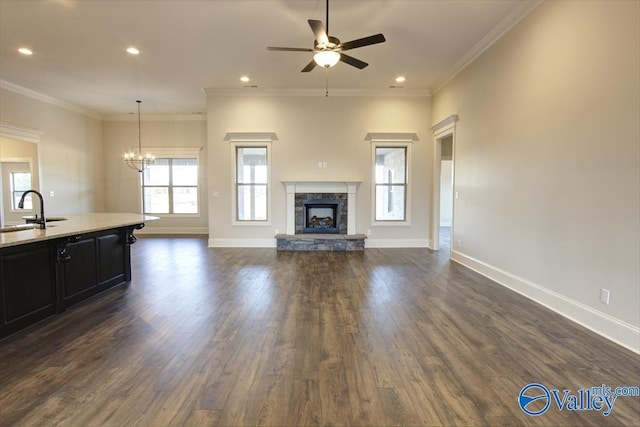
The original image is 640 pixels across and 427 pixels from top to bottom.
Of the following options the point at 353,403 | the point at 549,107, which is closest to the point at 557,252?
the point at 549,107

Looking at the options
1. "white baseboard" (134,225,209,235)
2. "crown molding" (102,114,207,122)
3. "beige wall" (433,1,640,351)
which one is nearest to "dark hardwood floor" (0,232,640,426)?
"beige wall" (433,1,640,351)

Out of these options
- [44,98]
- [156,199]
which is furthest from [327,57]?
[156,199]

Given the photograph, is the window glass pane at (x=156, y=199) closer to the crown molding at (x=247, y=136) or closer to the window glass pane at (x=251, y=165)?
the window glass pane at (x=251, y=165)

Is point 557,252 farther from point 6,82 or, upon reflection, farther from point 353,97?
point 6,82

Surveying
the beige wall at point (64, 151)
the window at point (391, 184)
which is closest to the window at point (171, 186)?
the beige wall at point (64, 151)

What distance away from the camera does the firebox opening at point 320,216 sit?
22.5 feet

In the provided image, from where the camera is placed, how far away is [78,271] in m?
3.35

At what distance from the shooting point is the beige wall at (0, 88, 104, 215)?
6.57 m

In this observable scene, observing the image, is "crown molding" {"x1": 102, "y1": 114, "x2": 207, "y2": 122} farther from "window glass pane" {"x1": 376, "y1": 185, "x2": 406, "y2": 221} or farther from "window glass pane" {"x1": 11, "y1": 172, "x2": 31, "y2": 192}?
"window glass pane" {"x1": 376, "y1": 185, "x2": 406, "y2": 221}

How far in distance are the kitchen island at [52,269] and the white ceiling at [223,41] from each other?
271 cm

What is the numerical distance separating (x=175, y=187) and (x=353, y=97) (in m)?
5.80

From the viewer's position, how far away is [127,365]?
217 cm

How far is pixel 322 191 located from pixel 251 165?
1.72 meters

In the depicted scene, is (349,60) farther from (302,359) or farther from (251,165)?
(251,165)
